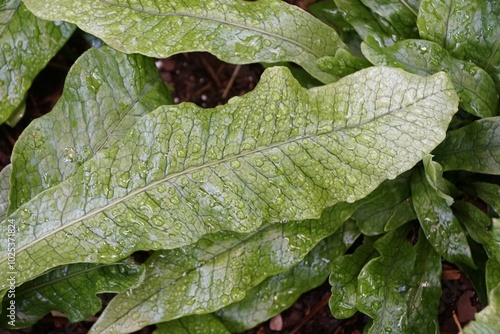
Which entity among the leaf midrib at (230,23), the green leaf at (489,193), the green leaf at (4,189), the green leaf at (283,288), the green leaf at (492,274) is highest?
the leaf midrib at (230,23)

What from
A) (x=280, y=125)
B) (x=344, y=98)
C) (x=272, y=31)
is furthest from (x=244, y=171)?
(x=272, y=31)

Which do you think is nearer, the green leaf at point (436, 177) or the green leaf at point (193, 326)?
the green leaf at point (436, 177)

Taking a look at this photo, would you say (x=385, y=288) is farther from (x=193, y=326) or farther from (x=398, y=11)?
(x=398, y=11)

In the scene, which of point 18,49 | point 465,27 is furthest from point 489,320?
point 18,49

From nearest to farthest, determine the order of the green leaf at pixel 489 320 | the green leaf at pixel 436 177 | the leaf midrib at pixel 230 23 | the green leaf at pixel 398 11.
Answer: the green leaf at pixel 489 320
the green leaf at pixel 436 177
the leaf midrib at pixel 230 23
the green leaf at pixel 398 11

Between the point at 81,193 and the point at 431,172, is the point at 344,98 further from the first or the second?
the point at 81,193

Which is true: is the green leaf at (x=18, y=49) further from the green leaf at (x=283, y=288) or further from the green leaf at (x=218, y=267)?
the green leaf at (x=283, y=288)

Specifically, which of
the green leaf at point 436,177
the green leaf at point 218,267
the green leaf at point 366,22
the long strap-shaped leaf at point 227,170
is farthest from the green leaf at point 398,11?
the green leaf at point 218,267
